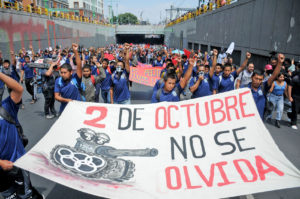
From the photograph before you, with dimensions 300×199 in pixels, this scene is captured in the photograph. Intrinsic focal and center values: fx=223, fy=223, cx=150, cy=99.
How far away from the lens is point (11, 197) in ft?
9.05

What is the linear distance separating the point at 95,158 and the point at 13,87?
1287mm

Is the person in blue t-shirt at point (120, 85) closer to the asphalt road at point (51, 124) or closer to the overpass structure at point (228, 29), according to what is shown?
the asphalt road at point (51, 124)

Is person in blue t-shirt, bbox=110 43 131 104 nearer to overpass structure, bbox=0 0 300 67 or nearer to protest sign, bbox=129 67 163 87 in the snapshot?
protest sign, bbox=129 67 163 87

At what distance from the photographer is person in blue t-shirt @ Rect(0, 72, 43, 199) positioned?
2.55 metres

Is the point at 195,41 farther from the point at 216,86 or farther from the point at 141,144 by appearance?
the point at 141,144

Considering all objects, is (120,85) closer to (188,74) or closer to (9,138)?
(188,74)

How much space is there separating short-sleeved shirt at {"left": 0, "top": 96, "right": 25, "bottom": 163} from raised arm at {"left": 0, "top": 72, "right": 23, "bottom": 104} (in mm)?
71

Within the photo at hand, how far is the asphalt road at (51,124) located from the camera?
3.73 m

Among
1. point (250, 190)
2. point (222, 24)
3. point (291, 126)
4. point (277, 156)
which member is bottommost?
point (291, 126)

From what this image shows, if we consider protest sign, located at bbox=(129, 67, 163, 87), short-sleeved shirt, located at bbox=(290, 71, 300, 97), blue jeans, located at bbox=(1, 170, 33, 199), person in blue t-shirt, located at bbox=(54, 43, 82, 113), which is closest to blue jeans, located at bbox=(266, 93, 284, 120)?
short-sleeved shirt, located at bbox=(290, 71, 300, 97)

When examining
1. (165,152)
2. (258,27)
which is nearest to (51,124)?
(165,152)

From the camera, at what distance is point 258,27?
12633 mm

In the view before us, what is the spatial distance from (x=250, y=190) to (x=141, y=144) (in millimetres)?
1443

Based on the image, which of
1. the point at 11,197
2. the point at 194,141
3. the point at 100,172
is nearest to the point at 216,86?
the point at 194,141
